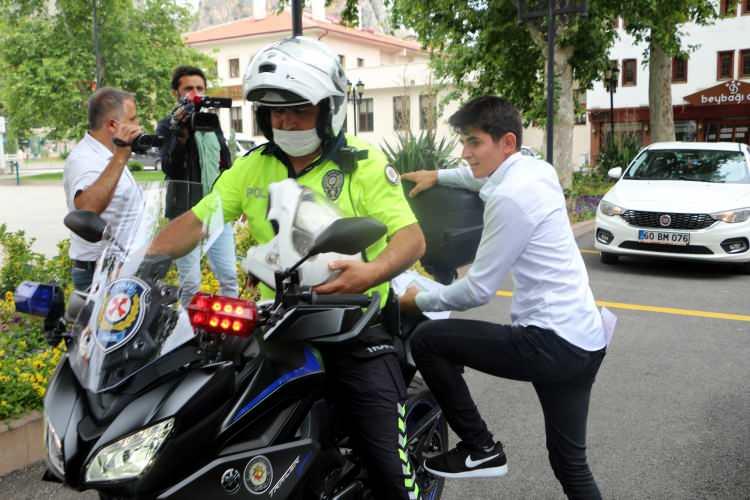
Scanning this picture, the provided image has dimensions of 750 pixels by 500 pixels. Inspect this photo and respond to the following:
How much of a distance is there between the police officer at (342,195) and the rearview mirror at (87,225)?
0.81ft

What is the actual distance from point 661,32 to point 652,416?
1570 centimetres

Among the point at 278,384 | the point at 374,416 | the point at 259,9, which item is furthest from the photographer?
the point at 259,9

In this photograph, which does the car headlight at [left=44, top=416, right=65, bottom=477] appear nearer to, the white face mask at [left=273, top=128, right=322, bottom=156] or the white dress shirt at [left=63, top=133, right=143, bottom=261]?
the white face mask at [left=273, top=128, right=322, bottom=156]

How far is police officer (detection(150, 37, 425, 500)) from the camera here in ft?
7.50

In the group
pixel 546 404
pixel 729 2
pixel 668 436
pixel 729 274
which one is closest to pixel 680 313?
pixel 729 274

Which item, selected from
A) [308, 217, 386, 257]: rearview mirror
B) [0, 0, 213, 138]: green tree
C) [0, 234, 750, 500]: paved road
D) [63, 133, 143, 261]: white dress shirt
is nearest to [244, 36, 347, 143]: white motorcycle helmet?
[308, 217, 386, 257]: rearview mirror

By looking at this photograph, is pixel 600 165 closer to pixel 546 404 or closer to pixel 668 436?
pixel 668 436

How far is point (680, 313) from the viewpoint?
23.1ft

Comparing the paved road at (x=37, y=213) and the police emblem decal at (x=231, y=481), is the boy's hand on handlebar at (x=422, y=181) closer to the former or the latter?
the police emblem decal at (x=231, y=481)

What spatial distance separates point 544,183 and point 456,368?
29.4 inches

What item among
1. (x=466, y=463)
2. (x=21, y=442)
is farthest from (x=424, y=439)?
(x=21, y=442)

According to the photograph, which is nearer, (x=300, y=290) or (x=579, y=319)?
(x=300, y=290)

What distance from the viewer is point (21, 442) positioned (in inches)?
144

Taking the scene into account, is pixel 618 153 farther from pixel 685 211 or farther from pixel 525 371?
pixel 525 371
